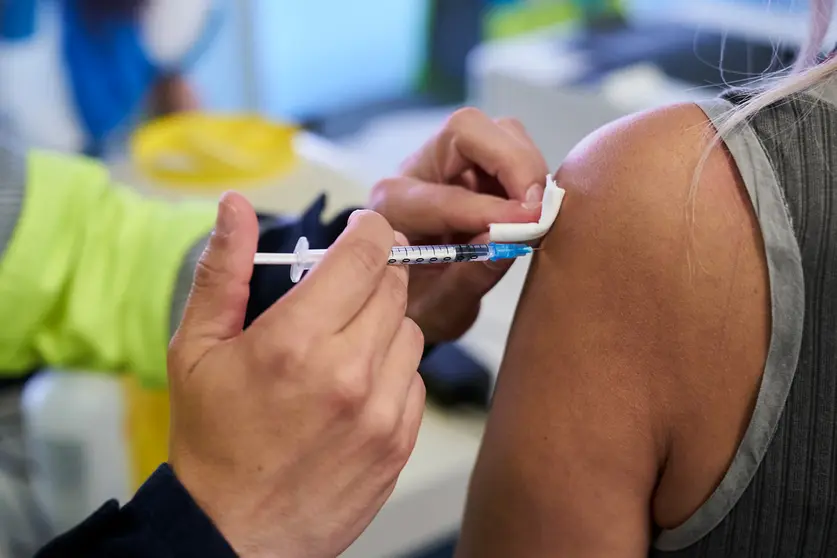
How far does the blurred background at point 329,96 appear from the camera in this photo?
1.16m

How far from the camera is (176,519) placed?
22.0 inches

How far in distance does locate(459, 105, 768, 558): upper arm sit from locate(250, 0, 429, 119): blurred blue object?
7.49 feet

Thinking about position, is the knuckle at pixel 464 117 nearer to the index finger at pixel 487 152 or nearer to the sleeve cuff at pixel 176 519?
the index finger at pixel 487 152

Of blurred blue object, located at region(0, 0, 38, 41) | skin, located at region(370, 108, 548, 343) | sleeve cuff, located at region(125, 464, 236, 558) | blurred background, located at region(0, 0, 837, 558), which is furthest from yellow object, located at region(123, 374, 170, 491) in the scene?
blurred blue object, located at region(0, 0, 38, 41)

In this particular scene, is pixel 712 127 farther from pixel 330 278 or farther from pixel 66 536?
pixel 66 536

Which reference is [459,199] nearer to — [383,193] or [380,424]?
[383,193]

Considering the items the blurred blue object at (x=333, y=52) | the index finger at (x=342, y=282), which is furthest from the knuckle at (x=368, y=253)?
the blurred blue object at (x=333, y=52)

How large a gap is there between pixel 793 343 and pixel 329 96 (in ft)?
9.07

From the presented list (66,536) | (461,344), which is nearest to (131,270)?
(461,344)

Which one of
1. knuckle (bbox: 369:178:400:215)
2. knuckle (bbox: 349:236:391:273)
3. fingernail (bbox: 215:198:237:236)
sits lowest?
knuckle (bbox: 369:178:400:215)

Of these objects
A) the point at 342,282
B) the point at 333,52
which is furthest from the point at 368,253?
the point at 333,52

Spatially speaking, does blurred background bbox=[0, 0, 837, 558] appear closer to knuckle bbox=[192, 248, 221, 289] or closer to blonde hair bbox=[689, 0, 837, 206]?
blonde hair bbox=[689, 0, 837, 206]

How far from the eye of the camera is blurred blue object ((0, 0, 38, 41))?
196 centimetres

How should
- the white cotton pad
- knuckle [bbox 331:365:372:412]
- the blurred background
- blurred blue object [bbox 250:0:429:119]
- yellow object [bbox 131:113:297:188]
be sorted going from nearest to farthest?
1. knuckle [bbox 331:365:372:412]
2. the white cotton pad
3. the blurred background
4. yellow object [bbox 131:113:297:188]
5. blurred blue object [bbox 250:0:429:119]
